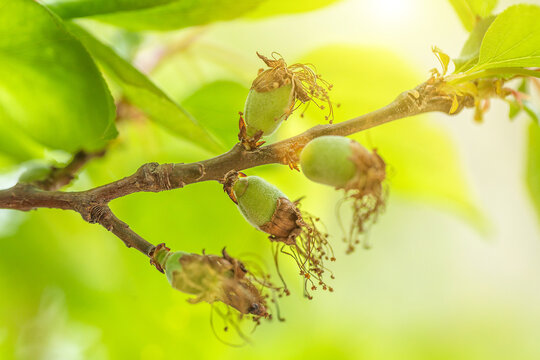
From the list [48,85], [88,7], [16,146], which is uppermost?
[88,7]

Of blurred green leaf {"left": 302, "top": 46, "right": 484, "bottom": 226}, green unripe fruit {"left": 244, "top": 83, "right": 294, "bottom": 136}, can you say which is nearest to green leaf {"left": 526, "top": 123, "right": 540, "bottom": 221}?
blurred green leaf {"left": 302, "top": 46, "right": 484, "bottom": 226}

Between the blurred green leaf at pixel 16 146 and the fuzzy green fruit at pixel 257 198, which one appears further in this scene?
the blurred green leaf at pixel 16 146

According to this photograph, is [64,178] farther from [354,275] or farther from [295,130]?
[354,275]

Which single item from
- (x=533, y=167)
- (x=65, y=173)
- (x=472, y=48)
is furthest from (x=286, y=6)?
(x=533, y=167)

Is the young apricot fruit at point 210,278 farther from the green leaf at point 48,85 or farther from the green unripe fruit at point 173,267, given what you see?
the green leaf at point 48,85

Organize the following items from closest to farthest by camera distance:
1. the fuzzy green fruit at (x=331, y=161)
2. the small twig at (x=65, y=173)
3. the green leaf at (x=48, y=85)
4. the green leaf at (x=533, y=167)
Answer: the fuzzy green fruit at (x=331, y=161), the green leaf at (x=48, y=85), the small twig at (x=65, y=173), the green leaf at (x=533, y=167)

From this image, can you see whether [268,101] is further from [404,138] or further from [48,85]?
[404,138]

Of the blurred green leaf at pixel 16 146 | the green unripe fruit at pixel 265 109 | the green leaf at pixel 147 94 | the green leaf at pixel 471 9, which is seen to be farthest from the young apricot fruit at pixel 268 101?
the blurred green leaf at pixel 16 146
